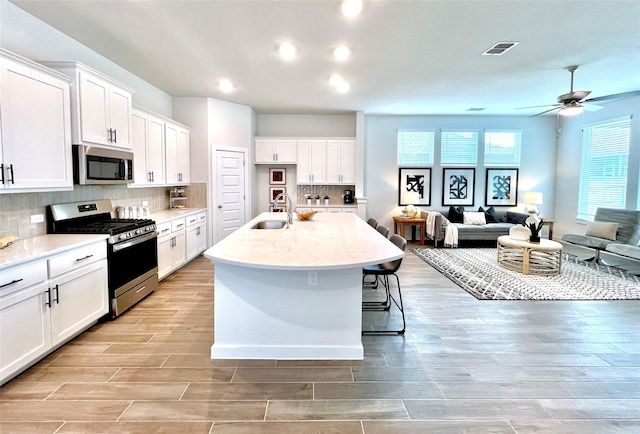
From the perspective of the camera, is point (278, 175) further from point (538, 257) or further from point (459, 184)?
point (538, 257)

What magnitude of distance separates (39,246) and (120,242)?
0.70 meters

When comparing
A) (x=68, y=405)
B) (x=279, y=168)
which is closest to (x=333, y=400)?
(x=68, y=405)

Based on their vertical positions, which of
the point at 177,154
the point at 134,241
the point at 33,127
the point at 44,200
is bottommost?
the point at 134,241

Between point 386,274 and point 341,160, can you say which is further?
point 341,160

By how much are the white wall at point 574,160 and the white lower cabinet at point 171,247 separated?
761 centimetres

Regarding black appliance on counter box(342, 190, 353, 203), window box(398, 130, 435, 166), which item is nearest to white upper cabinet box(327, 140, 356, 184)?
black appliance on counter box(342, 190, 353, 203)

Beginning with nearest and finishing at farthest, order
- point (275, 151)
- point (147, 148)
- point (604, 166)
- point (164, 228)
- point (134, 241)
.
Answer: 1. point (134, 241)
2. point (164, 228)
3. point (147, 148)
4. point (604, 166)
5. point (275, 151)

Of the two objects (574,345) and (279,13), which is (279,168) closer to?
(279,13)

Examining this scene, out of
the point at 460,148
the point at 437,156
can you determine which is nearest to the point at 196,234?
the point at 437,156

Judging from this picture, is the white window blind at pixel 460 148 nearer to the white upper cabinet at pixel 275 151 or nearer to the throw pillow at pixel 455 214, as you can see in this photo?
the throw pillow at pixel 455 214

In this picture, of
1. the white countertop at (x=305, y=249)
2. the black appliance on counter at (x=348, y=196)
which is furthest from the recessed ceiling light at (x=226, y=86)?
the black appliance on counter at (x=348, y=196)

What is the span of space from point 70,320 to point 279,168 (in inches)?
209

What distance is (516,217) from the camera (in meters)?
7.05

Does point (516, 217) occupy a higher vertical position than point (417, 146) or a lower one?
lower
